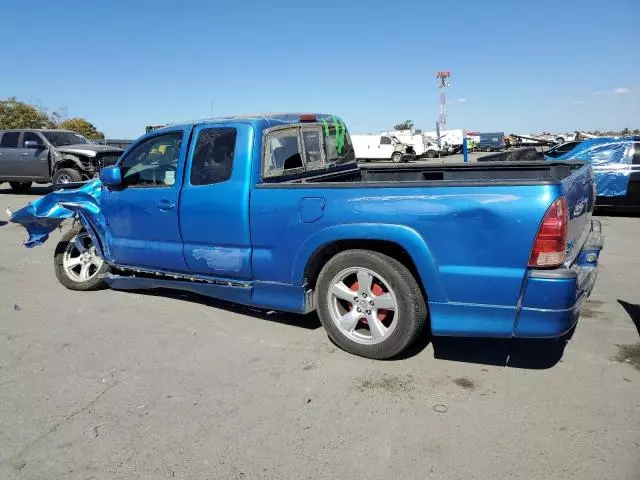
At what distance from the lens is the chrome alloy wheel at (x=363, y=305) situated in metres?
3.59

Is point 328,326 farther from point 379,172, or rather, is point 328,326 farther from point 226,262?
point 379,172

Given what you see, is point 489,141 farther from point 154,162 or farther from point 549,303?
point 549,303

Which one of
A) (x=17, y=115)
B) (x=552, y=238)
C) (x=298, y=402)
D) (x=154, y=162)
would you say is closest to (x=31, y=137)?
(x=154, y=162)

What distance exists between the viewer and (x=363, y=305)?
3.67 metres

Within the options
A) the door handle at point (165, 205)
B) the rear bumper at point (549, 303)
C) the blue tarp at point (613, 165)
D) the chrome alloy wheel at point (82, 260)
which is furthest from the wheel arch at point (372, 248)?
the blue tarp at point (613, 165)

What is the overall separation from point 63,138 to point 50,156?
39.0 inches

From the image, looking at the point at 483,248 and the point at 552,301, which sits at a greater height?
the point at 483,248

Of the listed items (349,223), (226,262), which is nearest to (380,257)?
(349,223)

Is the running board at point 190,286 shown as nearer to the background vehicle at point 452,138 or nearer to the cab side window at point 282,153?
→ the cab side window at point 282,153

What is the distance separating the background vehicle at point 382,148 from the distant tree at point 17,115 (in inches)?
1211

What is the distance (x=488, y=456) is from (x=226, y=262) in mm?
2499

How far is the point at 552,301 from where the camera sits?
2992mm

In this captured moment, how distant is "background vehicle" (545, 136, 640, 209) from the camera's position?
9.67 meters

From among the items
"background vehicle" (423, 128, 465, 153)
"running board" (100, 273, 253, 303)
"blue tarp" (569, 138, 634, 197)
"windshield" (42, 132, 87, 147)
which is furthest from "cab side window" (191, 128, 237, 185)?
"background vehicle" (423, 128, 465, 153)
